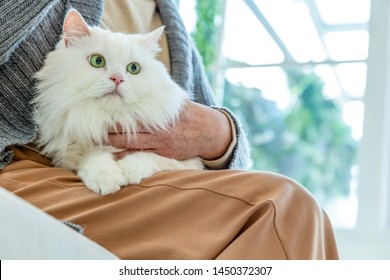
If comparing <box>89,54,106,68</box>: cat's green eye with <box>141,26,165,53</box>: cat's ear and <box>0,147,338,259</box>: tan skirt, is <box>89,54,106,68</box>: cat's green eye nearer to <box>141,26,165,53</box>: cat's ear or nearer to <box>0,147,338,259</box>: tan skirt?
<box>141,26,165,53</box>: cat's ear

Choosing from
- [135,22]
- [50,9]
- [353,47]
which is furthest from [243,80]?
[50,9]

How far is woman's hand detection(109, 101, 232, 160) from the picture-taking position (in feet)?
4.36

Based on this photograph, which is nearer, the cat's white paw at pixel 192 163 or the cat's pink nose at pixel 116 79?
the cat's pink nose at pixel 116 79

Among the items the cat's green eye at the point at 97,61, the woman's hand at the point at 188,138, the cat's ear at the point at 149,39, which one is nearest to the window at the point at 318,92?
the woman's hand at the point at 188,138

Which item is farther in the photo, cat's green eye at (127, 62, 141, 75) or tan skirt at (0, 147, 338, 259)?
cat's green eye at (127, 62, 141, 75)

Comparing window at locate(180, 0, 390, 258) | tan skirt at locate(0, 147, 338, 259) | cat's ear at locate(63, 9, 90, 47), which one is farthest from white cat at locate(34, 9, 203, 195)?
window at locate(180, 0, 390, 258)

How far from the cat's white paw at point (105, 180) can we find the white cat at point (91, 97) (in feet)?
0.27

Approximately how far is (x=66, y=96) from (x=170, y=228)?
399 millimetres

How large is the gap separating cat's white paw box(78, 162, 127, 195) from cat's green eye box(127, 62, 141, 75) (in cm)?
25

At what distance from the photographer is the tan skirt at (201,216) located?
1.02 meters

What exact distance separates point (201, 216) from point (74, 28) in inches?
20.0

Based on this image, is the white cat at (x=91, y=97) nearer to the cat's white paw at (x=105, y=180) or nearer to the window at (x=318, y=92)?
the cat's white paw at (x=105, y=180)

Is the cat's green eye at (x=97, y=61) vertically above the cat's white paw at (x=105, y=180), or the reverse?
the cat's green eye at (x=97, y=61)

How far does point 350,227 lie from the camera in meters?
3.08
